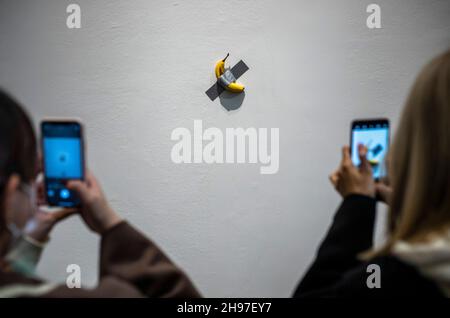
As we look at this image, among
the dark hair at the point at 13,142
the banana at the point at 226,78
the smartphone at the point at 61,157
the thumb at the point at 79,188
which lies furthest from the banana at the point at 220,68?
the dark hair at the point at 13,142

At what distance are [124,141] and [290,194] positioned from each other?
594 mm

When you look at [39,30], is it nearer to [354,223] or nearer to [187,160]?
[187,160]

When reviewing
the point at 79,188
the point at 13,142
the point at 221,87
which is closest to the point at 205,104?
the point at 221,87

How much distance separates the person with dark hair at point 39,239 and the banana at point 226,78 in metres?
0.69

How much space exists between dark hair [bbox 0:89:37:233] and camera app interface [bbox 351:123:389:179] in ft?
2.60

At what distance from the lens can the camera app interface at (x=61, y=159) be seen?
87 cm

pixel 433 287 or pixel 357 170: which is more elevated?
pixel 357 170

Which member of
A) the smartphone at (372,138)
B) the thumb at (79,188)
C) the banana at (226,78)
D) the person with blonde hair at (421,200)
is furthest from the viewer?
the banana at (226,78)

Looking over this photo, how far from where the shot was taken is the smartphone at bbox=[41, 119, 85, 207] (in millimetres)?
866

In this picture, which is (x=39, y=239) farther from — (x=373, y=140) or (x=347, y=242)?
(x=373, y=140)

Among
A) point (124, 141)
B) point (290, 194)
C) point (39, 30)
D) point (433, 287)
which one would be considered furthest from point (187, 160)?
point (433, 287)

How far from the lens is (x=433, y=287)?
597 millimetres

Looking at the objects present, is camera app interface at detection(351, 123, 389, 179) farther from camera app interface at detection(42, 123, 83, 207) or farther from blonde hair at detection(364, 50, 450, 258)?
camera app interface at detection(42, 123, 83, 207)

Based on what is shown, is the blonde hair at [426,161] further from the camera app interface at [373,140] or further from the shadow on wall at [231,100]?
the shadow on wall at [231,100]
